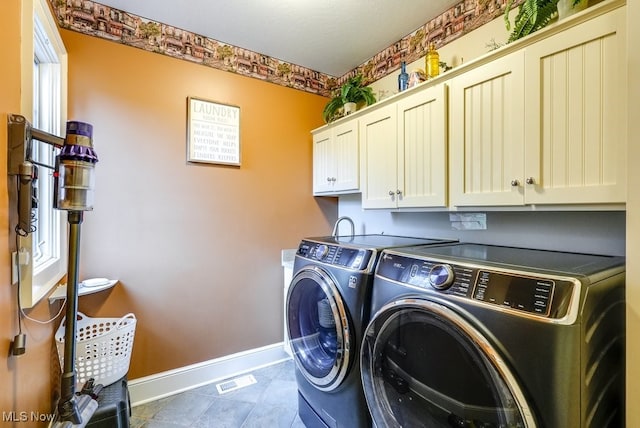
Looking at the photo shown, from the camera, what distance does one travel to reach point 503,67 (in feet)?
4.25

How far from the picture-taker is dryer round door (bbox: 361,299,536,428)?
83cm

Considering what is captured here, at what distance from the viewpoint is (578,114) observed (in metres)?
1.07

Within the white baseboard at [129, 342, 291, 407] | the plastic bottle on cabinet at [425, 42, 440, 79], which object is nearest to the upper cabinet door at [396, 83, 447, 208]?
the plastic bottle on cabinet at [425, 42, 440, 79]

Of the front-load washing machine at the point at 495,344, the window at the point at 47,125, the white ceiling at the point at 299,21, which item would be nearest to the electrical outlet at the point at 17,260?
the window at the point at 47,125

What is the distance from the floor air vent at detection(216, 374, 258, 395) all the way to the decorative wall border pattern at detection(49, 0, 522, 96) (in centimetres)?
240

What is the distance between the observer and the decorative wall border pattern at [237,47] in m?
1.79

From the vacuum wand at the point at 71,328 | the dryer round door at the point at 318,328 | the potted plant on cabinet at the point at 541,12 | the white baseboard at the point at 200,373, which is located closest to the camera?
the vacuum wand at the point at 71,328

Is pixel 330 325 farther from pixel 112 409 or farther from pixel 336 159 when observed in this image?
pixel 336 159

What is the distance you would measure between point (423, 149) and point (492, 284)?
0.97 m

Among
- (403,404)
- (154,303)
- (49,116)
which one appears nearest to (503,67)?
(403,404)

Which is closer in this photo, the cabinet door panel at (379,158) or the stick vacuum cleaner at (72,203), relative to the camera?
the stick vacuum cleaner at (72,203)

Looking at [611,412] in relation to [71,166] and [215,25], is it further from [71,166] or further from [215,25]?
[215,25]

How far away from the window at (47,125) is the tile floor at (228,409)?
3.43ft

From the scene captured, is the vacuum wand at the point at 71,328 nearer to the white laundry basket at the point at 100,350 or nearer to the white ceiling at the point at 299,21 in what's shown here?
the white laundry basket at the point at 100,350
